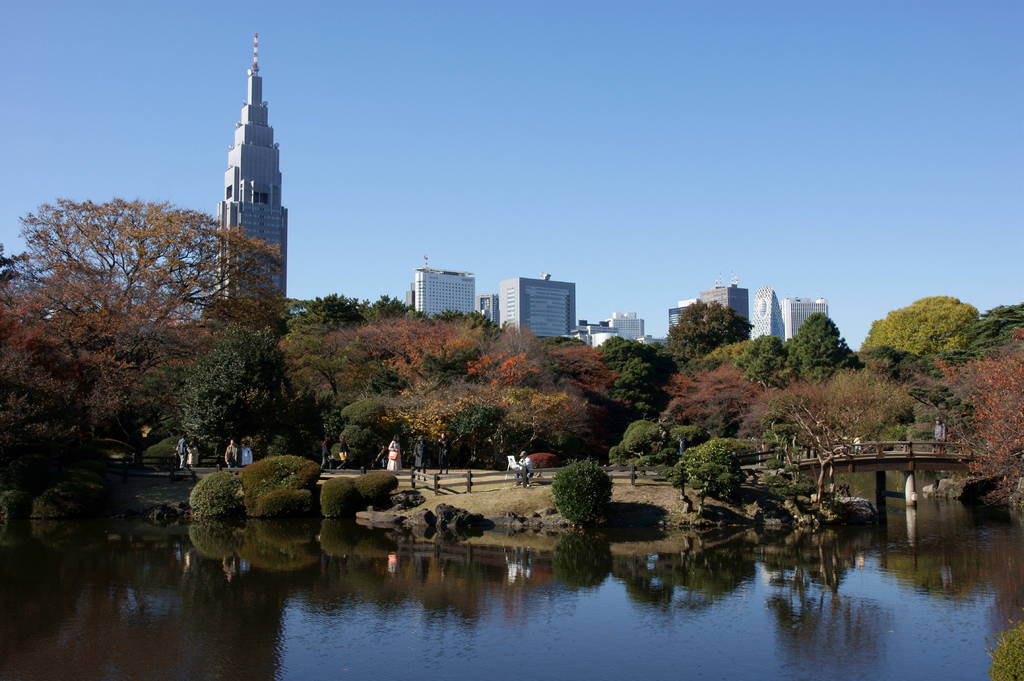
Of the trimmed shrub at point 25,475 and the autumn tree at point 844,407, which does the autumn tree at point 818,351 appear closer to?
the autumn tree at point 844,407

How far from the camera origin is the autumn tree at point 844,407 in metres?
38.2

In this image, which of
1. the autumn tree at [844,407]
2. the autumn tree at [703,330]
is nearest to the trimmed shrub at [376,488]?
the autumn tree at [844,407]

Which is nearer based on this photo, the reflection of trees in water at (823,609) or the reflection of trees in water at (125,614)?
the reflection of trees in water at (125,614)

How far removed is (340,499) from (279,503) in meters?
2.04

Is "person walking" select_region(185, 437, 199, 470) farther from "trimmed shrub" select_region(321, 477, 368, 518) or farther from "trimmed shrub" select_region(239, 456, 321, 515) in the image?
"trimmed shrub" select_region(321, 477, 368, 518)

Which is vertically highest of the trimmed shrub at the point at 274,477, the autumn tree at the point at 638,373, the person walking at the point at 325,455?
the autumn tree at the point at 638,373

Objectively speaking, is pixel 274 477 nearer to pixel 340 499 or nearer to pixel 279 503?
pixel 279 503

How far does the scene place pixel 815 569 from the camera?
20.5 m

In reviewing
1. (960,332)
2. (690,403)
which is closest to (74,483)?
(690,403)

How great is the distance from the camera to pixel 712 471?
27344 mm

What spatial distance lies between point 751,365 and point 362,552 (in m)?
32.5

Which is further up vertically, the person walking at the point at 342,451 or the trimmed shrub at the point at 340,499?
the person walking at the point at 342,451

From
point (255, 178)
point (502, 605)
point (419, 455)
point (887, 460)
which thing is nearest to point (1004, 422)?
point (887, 460)

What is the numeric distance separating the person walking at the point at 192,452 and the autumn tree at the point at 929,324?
2143 inches
